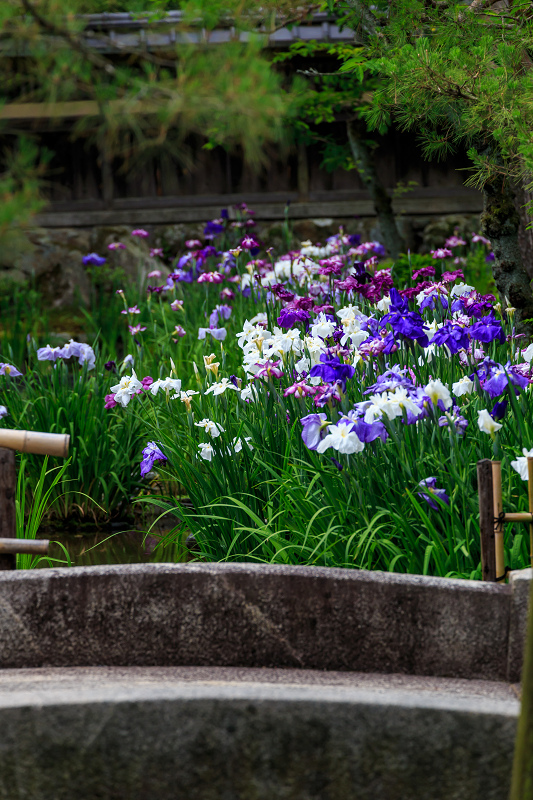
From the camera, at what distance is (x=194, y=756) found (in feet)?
4.94

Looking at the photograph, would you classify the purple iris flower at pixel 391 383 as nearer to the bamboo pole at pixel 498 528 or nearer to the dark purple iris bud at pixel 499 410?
the dark purple iris bud at pixel 499 410

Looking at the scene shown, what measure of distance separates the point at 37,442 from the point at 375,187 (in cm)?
532

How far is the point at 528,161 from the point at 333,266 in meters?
1.81

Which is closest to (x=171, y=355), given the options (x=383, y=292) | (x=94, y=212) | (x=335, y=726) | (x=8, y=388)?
(x=8, y=388)

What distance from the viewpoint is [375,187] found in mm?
6547

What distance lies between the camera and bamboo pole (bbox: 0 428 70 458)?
185cm

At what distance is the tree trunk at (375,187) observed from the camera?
6.49 meters

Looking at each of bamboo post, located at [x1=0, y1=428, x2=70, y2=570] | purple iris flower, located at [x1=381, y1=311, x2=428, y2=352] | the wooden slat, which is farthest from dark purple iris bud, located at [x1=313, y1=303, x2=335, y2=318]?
the wooden slat

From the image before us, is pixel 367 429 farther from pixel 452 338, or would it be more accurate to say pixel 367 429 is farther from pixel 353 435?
pixel 452 338

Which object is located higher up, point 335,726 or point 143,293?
point 143,293

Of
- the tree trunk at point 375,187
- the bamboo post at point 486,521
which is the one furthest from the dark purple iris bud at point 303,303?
the tree trunk at point 375,187

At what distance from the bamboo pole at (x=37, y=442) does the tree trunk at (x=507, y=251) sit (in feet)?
8.21

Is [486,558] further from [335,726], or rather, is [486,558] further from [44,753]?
[44,753]

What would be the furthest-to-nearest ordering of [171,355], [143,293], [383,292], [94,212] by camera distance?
[94,212] < [143,293] < [171,355] < [383,292]
